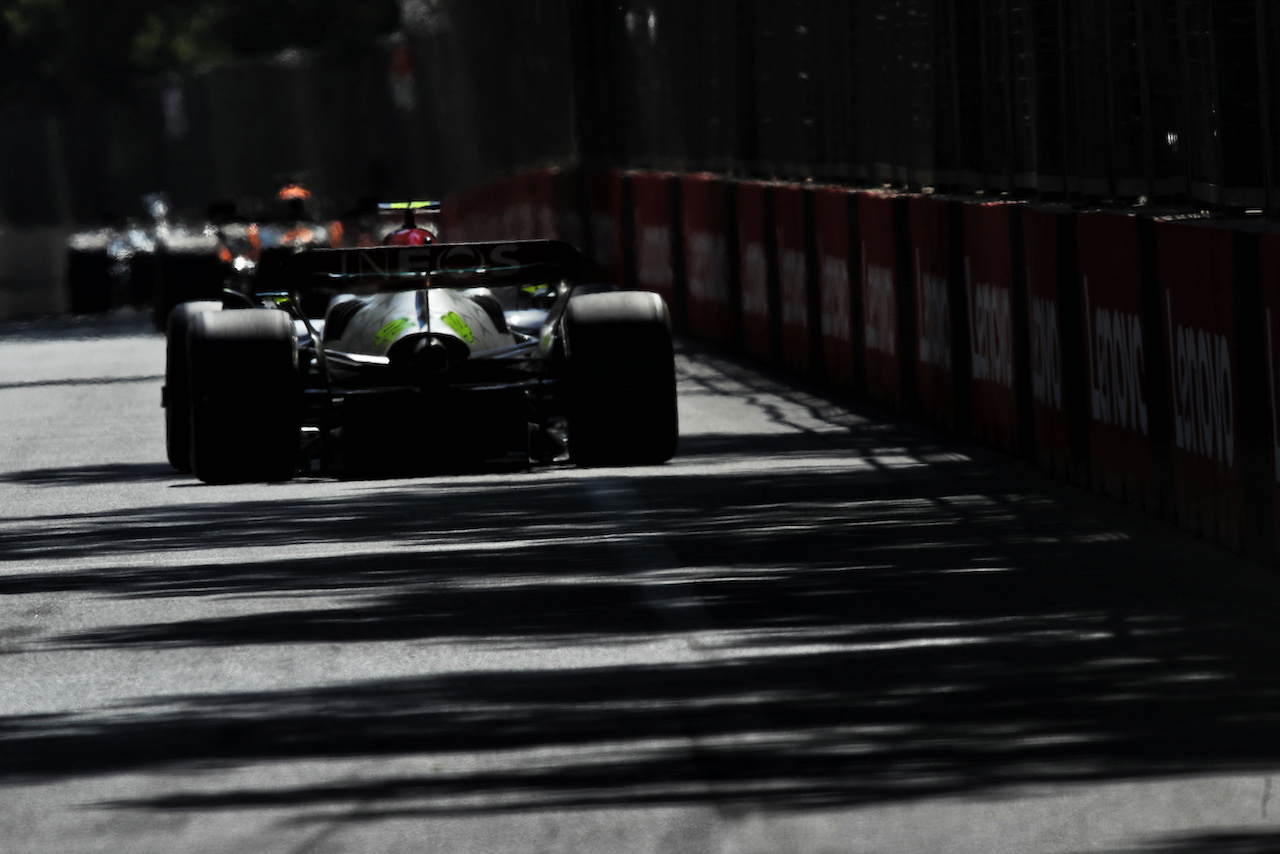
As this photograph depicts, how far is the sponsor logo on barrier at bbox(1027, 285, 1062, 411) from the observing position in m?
13.3

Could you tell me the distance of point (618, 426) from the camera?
13148mm

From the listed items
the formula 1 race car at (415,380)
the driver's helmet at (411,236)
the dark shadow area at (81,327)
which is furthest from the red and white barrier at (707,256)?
the formula 1 race car at (415,380)

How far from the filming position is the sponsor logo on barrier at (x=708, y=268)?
954 inches

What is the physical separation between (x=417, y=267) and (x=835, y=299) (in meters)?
6.75

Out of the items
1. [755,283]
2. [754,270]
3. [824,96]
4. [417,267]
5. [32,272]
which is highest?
Answer: [824,96]

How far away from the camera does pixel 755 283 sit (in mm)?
22703

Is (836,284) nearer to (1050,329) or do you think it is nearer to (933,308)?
(933,308)

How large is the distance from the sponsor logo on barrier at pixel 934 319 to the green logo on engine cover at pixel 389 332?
148 inches

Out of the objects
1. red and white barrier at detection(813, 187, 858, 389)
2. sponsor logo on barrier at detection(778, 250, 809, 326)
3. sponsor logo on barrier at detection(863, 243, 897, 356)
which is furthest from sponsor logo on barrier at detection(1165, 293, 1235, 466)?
sponsor logo on barrier at detection(778, 250, 809, 326)

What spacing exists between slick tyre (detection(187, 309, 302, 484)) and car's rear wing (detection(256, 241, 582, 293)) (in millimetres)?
273

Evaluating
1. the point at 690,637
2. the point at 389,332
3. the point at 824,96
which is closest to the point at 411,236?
the point at 389,332

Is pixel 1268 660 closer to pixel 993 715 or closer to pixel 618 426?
pixel 993 715

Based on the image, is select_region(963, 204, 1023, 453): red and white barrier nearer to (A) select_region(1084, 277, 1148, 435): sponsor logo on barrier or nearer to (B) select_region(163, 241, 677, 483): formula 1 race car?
(A) select_region(1084, 277, 1148, 435): sponsor logo on barrier

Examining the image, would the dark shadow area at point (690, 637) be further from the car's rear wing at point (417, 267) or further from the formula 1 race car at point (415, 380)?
the car's rear wing at point (417, 267)
